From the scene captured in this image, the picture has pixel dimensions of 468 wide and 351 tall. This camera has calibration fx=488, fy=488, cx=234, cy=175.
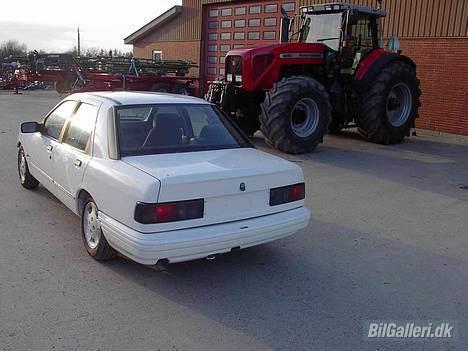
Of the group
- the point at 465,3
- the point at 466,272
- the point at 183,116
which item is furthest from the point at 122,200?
the point at 465,3

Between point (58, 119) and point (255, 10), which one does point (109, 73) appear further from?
point (58, 119)

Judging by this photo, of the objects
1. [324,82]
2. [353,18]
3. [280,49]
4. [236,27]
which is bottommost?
[324,82]

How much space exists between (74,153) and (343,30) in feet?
25.2

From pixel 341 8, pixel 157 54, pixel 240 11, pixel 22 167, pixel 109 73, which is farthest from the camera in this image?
pixel 157 54

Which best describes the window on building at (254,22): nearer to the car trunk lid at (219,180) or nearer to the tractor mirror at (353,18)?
the tractor mirror at (353,18)

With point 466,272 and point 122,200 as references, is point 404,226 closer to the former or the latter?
point 466,272

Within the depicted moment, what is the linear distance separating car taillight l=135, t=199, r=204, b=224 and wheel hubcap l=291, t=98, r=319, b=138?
247 inches

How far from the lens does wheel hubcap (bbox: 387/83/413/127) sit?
37.1 ft

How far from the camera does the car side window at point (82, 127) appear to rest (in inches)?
181

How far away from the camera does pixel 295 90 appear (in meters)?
9.28

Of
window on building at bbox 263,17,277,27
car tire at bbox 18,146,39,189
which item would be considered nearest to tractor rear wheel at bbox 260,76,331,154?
car tire at bbox 18,146,39,189

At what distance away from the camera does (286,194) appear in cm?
423

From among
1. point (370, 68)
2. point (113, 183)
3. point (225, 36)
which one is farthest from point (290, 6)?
point (113, 183)

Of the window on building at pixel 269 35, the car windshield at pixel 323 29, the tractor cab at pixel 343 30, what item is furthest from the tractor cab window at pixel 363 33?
the window on building at pixel 269 35
